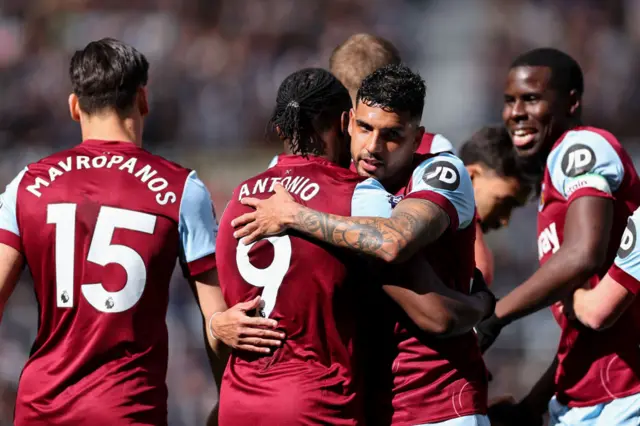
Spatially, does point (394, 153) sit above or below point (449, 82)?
below

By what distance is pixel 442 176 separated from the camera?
11.7 feet

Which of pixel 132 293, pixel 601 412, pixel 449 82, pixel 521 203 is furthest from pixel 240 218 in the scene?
pixel 449 82

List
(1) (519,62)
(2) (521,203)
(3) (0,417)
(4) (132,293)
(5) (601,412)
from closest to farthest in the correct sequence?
(4) (132,293) → (5) (601,412) → (1) (519,62) → (2) (521,203) → (3) (0,417)

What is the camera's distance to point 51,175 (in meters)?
3.87

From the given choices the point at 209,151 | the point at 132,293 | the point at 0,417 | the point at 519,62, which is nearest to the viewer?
the point at 132,293

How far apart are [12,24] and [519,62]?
31.7 feet

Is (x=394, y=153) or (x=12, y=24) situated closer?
(x=394, y=153)

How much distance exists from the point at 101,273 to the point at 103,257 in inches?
2.4

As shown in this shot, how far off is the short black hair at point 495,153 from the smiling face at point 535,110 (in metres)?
0.21

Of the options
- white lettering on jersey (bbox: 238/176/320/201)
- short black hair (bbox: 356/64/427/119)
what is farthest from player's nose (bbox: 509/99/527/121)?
white lettering on jersey (bbox: 238/176/320/201)

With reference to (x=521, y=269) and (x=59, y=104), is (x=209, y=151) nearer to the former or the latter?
(x=59, y=104)

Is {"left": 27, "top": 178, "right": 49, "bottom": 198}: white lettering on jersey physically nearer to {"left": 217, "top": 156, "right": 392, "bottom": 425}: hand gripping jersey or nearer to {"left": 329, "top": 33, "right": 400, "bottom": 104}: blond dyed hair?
{"left": 217, "top": 156, "right": 392, "bottom": 425}: hand gripping jersey

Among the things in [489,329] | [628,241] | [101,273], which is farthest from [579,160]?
[101,273]

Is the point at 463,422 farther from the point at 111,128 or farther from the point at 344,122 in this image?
the point at 111,128
